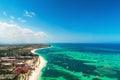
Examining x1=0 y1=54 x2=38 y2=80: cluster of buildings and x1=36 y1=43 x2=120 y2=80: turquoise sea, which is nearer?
x1=0 y1=54 x2=38 y2=80: cluster of buildings

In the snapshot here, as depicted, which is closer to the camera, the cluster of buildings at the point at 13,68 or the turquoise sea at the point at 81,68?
the cluster of buildings at the point at 13,68

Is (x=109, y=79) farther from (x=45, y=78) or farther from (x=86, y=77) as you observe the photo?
(x=45, y=78)

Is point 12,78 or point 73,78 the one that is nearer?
point 12,78

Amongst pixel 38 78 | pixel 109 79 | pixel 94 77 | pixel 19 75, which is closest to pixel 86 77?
pixel 94 77

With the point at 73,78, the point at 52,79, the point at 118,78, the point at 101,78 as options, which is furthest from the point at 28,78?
the point at 118,78

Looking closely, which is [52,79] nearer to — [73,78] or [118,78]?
[73,78]

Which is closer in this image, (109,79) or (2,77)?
(2,77)

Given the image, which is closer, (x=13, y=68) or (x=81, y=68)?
(x=13, y=68)

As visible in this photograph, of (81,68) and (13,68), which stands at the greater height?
(13,68)
